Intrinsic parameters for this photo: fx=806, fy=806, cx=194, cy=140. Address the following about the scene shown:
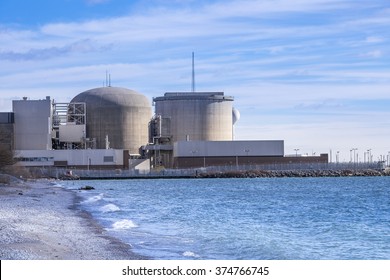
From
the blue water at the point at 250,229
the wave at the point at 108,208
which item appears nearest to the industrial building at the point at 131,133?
the blue water at the point at 250,229

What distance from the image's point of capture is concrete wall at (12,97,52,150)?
118 m

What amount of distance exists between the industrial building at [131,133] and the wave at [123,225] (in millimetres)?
82258

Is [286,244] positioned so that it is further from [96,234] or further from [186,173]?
[186,173]

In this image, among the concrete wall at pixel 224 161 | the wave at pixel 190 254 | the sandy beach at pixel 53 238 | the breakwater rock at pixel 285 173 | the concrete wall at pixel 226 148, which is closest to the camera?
the sandy beach at pixel 53 238

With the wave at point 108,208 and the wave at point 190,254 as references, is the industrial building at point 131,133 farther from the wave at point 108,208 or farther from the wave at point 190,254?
the wave at point 190,254

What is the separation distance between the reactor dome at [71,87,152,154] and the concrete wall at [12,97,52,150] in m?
11.6

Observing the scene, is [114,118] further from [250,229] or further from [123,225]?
[250,229]

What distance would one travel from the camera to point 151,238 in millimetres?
29047

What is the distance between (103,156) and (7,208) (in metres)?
81.2

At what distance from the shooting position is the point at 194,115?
130m

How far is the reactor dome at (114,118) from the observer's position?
423 ft

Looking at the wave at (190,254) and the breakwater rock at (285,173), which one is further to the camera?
the breakwater rock at (285,173)

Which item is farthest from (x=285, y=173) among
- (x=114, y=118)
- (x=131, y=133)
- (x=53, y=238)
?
(x=53, y=238)
